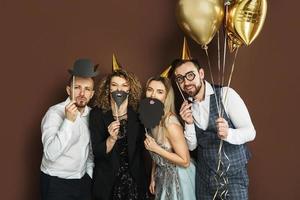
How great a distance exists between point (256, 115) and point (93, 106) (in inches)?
34.3

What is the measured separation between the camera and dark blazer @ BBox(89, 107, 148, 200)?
2.10 metres

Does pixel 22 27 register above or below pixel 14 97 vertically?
above

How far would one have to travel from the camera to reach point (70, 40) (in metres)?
2.39

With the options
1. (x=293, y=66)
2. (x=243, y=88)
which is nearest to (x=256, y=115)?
(x=243, y=88)

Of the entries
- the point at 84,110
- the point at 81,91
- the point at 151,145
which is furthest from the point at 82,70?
the point at 151,145

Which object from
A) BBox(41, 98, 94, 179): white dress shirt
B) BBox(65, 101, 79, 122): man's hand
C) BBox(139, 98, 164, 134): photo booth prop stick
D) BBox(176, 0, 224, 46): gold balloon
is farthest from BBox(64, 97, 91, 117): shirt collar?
BBox(176, 0, 224, 46): gold balloon

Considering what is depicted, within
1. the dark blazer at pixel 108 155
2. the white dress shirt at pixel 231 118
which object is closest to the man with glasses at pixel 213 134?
the white dress shirt at pixel 231 118

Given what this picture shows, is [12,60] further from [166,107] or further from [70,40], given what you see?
[166,107]

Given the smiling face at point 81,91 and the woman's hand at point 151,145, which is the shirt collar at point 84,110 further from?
the woman's hand at point 151,145

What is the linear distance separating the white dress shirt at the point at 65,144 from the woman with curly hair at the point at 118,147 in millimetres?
47

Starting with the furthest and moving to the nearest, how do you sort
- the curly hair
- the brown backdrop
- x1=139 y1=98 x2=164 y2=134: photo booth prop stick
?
the brown backdrop, the curly hair, x1=139 y1=98 x2=164 y2=134: photo booth prop stick

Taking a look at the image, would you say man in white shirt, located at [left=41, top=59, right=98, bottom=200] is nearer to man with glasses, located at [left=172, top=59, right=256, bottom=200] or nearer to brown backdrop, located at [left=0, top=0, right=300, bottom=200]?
brown backdrop, located at [left=0, top=0, right=300, bottom=200]

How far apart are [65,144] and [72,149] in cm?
11

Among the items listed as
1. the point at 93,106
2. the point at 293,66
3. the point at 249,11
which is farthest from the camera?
the point at 293,66
